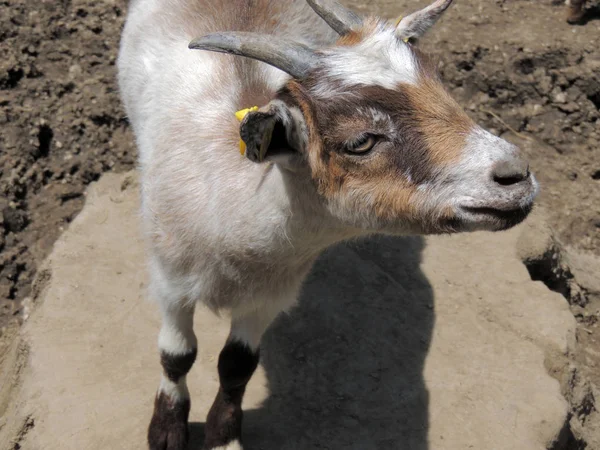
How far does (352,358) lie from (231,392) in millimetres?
1054

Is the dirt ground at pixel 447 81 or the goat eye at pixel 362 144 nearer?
the goat eye at pixel 362 144

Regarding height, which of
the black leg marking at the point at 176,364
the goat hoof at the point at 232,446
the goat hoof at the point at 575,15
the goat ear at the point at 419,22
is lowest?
the goat hoof at the point at 232,446

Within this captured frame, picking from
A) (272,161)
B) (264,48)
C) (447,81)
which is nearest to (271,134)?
(272,161)

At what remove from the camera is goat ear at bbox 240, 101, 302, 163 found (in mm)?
3281

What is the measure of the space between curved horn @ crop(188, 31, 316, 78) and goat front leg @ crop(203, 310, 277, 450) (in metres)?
1.68

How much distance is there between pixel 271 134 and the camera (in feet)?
11.1

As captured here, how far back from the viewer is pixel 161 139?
444cm

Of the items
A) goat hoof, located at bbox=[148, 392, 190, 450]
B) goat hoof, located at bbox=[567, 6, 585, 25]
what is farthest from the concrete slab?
goat hoof, located at bbox=[567, 6, 585, 25]

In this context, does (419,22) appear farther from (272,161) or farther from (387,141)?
(272,161)

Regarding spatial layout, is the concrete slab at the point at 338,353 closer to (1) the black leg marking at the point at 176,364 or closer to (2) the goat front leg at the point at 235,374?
(2) the goat front leg at the point at 235,374

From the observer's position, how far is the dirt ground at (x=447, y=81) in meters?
Answer: 6.56

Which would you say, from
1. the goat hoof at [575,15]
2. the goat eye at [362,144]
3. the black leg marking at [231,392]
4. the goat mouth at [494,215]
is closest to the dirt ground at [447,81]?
the goat hoof at [575,15]

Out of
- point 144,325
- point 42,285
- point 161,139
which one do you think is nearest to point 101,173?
point 42,285

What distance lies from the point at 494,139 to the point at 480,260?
3.00m
